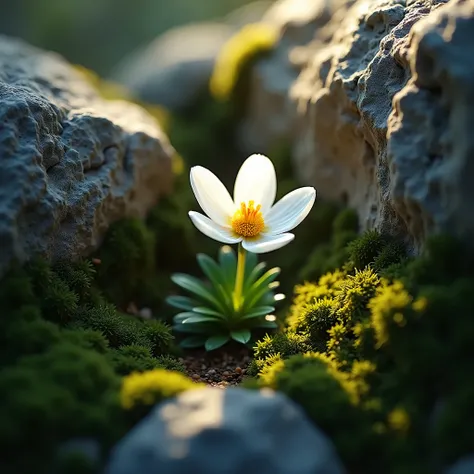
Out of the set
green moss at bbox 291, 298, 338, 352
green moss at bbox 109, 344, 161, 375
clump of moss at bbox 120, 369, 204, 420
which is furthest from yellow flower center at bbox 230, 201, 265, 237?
clump of moss at bbox 120, 369, 204, 420

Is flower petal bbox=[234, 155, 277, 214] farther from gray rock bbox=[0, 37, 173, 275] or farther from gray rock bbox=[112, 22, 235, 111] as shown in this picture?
gray rock bbox=[112, 22, 235, 111]

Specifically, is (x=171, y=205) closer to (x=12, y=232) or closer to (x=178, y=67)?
(x=12, y=232)

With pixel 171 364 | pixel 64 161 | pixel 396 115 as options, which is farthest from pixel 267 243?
pixel 64 161

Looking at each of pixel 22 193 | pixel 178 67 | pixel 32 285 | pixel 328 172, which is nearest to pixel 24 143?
pixel 22 193

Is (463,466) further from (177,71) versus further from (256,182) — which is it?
(177,71)

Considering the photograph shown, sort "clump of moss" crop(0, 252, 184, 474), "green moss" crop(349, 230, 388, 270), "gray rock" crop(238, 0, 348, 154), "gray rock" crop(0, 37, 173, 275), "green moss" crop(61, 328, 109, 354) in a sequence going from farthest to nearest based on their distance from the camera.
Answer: "gray rock" crop(238, 0, 348, 154), "green moss" crop(349, 230, 388, 270), "gray rock" crop(0, 37, 173, 275), "green moss" crop(61, 328, 109, 354), "clump of moss" crop(0, 252, 184, 474)

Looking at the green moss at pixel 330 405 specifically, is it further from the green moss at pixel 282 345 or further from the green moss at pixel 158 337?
the green moss at pixel 158 337
